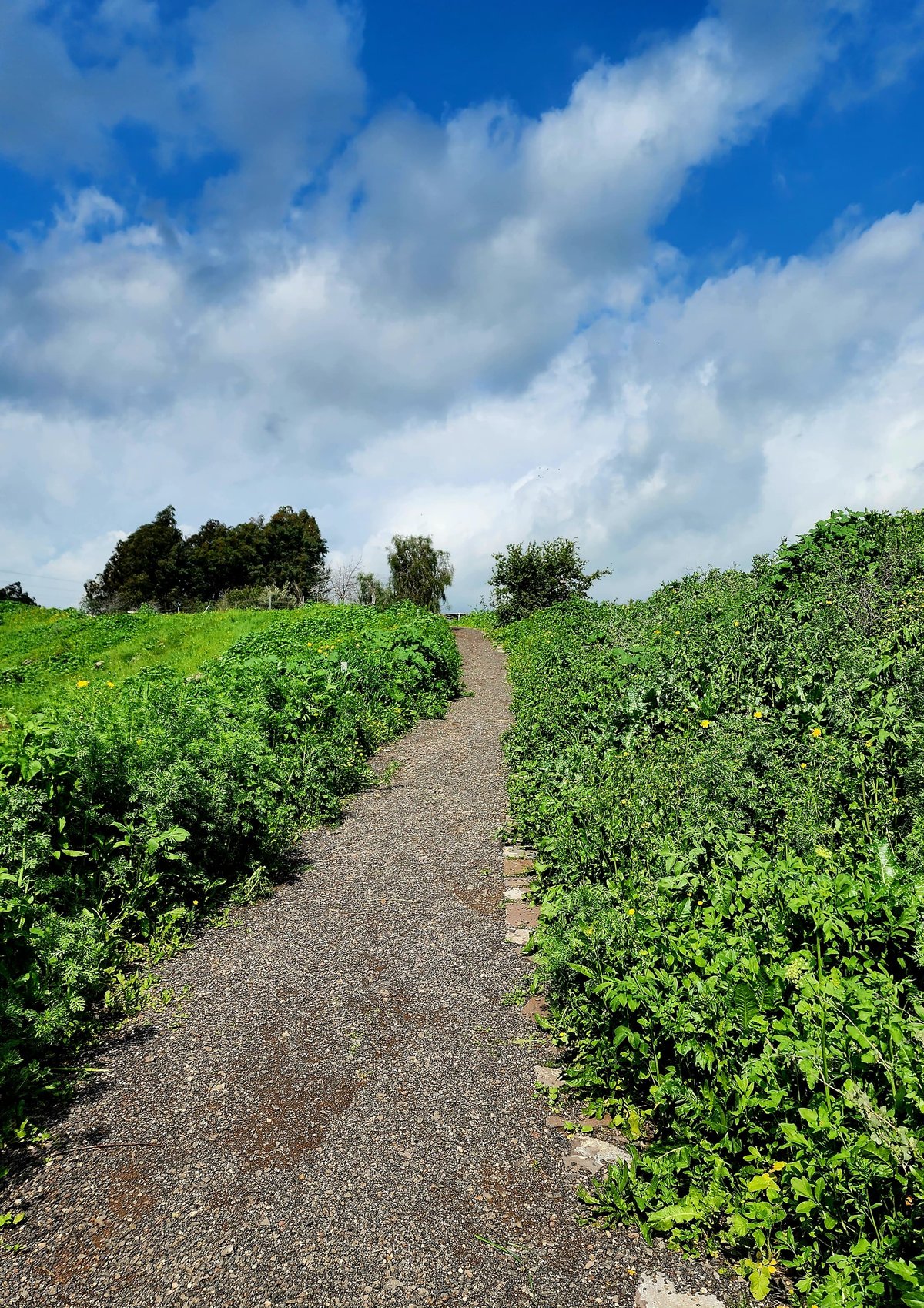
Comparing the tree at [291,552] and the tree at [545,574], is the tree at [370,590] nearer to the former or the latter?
the tree at [291,552]

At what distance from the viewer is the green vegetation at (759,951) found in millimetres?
2182

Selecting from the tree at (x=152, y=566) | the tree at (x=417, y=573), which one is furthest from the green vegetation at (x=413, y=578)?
the tree at (x=152, y=566)

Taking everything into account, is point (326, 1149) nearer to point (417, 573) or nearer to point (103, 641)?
point (103, 641)

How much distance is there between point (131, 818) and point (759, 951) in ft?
11.9

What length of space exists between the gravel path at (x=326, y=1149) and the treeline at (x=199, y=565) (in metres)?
48.3

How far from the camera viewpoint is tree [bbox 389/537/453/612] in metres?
49.7

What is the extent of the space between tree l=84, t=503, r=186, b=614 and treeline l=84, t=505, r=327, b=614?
0.17 feet

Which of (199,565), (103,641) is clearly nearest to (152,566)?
(199,565)

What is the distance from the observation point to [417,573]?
4988 cm

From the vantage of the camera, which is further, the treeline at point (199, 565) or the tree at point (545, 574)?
the treeline at point (199, 565)

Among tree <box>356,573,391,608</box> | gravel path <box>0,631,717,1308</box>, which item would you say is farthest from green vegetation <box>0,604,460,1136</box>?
tree <box>356,573,391,608</box>

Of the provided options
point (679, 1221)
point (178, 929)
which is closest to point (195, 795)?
point (178, 929)

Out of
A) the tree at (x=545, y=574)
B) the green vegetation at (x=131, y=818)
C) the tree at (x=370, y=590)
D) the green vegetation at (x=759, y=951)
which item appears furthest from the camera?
the tree at (x=370, y=590)

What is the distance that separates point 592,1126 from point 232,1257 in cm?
137
